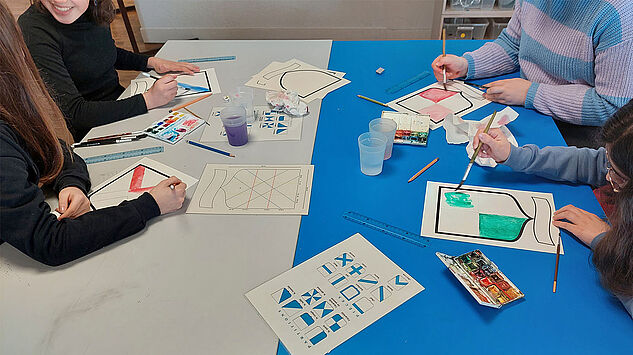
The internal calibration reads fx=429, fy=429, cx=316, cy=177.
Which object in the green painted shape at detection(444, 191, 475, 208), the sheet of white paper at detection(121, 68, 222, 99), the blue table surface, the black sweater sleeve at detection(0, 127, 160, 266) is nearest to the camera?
the blue table surface

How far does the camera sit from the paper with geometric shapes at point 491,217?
3.13 feet

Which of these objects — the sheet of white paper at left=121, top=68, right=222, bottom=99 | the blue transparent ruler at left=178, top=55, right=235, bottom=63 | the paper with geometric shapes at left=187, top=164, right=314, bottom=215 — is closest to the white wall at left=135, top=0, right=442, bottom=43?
the blue transparent ruler at left=178, top=55, right=235, bottom=63

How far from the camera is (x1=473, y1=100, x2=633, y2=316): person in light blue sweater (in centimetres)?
81

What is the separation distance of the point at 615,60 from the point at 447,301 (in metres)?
0.89

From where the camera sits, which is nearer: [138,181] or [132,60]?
[138,181]

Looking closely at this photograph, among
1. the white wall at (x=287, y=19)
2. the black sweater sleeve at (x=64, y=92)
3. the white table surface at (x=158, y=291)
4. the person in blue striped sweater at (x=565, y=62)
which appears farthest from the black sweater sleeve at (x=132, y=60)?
the white wall at (x=287, y=19)

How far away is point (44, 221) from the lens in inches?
36.2

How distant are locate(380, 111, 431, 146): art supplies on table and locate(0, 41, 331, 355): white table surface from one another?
46 centimetres

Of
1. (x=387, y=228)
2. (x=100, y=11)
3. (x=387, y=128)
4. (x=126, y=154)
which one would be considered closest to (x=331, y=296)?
(x=387, y=228)

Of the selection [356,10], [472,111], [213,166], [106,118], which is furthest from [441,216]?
[356,10]

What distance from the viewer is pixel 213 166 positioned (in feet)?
3.98

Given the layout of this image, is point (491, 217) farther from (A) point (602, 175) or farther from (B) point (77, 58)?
(B) point (77, 58)

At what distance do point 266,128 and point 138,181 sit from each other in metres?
0.41

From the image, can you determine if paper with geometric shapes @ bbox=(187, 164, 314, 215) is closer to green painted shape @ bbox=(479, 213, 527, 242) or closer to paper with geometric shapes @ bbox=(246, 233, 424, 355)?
paper with geometric shapes @ bbox=(246, 233, 424, 355)
